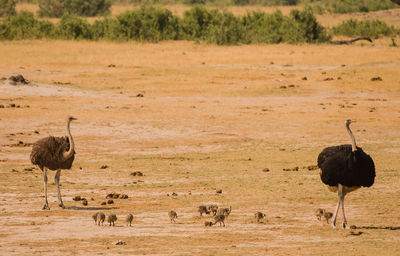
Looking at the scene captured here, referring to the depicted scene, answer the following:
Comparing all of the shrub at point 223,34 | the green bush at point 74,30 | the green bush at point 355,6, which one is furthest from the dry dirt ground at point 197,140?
the green bush at point 355,6

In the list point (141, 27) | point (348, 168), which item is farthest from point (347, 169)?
point (141, 27)

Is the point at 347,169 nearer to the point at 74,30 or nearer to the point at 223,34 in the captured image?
the point at 223,34

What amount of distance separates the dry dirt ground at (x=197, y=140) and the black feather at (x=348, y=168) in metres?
0.62

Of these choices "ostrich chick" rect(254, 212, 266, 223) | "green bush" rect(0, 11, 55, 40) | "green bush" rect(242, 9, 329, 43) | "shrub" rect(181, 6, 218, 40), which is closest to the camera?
"ostrich chick" rect(254, 212, 266, 223)

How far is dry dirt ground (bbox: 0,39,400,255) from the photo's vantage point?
1060 cm

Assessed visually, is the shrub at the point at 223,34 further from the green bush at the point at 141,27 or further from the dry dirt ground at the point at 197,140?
Result: the green bush at the point at 141,27

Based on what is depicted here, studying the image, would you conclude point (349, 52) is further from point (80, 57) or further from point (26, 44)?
point (26, 44)

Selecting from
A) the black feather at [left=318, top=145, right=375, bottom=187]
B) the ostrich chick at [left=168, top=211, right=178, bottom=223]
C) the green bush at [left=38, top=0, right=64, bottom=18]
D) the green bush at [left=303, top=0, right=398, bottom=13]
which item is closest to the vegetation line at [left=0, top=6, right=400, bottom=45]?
the green bush at [left=38, top=0, right=64, bottom=18]

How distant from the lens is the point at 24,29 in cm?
4291

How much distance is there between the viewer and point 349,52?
36.5 m

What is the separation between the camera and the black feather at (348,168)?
11.0 meters

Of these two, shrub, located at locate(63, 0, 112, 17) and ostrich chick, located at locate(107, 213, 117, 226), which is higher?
shrub, located at locate(63, 0, 112, 17)

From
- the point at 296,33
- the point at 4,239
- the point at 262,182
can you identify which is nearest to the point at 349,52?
the point at 296,33

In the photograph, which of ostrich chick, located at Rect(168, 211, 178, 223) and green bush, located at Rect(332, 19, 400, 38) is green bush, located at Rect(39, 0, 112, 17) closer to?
green bush, located at Rect(332, 19, 400, 38)
